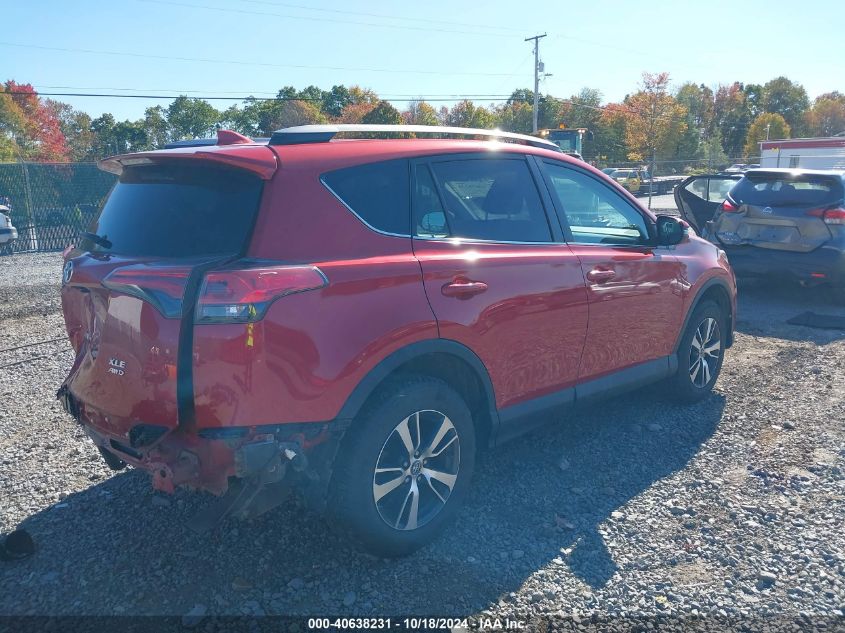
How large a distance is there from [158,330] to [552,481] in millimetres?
2425

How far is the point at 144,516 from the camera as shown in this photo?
367cm

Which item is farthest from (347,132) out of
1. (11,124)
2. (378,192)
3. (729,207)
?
(11,124)

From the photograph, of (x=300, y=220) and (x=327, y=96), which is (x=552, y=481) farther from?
(x=327, y=96)

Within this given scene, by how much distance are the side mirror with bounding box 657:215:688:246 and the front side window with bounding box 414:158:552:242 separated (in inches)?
44.8

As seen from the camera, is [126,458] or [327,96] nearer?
[126,458]

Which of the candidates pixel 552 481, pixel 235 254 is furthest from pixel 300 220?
pixel 552 481

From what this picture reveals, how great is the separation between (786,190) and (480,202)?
6.37 m

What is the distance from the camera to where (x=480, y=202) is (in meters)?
3.79

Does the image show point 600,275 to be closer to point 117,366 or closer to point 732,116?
point 117,366

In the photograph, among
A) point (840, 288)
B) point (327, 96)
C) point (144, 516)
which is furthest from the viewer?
point (327, 96)

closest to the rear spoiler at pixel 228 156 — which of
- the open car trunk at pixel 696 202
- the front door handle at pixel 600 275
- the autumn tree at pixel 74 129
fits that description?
the front door handle at pixel 600 275

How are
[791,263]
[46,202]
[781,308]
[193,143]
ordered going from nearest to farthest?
[193,143] < [791,263] < [781,308] < [46,202]

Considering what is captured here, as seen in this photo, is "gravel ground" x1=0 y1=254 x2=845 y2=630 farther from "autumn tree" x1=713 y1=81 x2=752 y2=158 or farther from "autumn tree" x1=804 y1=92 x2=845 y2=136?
"autumn tree" x1=804 y1=92 x2=845 y2=136

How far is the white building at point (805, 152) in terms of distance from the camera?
147 ft
